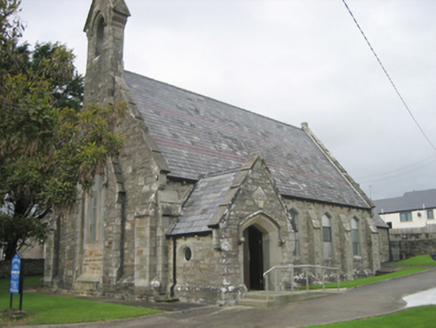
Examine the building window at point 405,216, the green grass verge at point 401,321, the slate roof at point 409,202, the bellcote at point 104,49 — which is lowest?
the green grass verge at point 401,321

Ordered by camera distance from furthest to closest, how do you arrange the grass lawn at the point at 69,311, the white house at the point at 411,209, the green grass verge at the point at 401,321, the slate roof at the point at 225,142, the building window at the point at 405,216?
the building window at the point at 405,216, the white house at the point at 411,209, the slate roof at the point at 225,142, the grass lawn at the point at 69,311, the green grass verge at the point at 401,321

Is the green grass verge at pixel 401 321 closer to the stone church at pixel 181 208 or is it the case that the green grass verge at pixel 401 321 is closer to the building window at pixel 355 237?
the stone church at pixel 181 208

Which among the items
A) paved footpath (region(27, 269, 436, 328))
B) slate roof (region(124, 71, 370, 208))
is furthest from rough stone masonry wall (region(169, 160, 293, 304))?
slate roof (region(124, 71, 370, 208))

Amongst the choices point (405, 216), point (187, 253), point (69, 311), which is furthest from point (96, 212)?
point (405, 216)

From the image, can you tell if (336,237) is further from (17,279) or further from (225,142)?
(17,279)

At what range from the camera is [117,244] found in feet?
57.5

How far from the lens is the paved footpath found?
11.3 m

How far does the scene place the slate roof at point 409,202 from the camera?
64.7 metres

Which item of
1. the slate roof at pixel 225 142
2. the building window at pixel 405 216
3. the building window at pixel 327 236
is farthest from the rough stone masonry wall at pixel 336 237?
the building window at pixel 405 216

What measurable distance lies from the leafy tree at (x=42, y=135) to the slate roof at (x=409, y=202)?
58.3 metres

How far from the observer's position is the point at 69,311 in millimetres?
12914

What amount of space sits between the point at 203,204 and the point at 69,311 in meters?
5.89

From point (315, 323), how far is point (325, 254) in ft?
47.4

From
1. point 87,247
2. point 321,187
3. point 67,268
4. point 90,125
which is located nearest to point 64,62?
point 90,125
